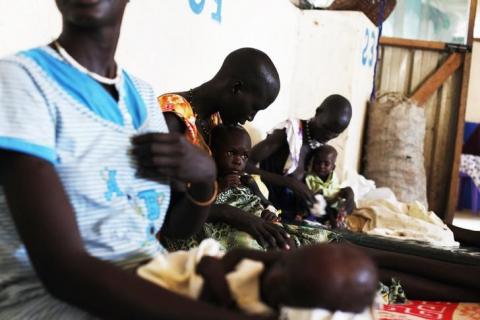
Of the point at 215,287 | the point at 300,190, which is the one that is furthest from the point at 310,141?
the point at 215,287

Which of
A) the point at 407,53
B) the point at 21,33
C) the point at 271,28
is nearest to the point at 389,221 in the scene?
the point at 271,28

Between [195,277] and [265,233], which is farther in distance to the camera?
[265,233]

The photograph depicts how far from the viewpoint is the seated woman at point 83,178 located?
75 cm

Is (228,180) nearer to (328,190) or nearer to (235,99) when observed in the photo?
(235,99)

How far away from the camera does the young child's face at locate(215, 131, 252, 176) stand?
1874 mm

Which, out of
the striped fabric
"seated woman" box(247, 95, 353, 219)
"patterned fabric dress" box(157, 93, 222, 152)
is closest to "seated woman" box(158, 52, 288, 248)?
"patterned fabric dress" box(157, 93, 222, 152)

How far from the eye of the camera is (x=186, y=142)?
92 centimetres

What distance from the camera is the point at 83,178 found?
850 mm

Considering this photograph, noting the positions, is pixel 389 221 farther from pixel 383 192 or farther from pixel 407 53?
pixel 407 53

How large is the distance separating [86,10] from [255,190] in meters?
1.52

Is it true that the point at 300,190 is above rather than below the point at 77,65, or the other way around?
below

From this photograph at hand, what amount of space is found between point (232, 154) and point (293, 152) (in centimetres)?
107

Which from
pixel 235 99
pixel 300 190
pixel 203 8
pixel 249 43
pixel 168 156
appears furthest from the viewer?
pixel 249 43

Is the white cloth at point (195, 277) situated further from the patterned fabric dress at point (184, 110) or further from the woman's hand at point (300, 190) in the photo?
the woman's hand at point (300, 190)
